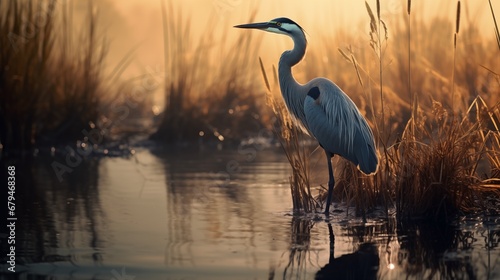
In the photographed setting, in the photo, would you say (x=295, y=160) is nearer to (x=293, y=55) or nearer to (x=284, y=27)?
(x=293, y=55)

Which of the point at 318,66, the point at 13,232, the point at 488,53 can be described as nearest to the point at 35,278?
the point at 13,232

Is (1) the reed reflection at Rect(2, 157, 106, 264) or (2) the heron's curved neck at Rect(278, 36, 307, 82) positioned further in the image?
(2) the heron's curved neck at Rect(278, 36, 307, 82)

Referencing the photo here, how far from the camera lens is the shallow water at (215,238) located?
14.8 ft

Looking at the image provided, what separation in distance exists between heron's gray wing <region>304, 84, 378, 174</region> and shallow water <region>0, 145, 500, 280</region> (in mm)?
397

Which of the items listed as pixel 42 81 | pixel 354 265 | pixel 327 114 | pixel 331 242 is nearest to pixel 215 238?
pixel 331 242

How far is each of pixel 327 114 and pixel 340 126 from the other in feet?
0.69

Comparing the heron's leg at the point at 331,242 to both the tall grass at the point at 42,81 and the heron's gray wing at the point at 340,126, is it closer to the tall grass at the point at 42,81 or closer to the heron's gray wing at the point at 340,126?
the heron's gray wing at the point at 340,126

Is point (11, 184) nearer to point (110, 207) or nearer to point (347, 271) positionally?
point (110, 207)

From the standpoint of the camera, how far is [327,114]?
674 centimetres

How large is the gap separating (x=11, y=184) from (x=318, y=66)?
6860 mm

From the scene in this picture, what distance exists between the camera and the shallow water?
452 centimetres

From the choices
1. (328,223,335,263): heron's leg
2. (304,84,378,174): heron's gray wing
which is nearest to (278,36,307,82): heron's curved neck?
(304,84,378,174): heron's gray wing

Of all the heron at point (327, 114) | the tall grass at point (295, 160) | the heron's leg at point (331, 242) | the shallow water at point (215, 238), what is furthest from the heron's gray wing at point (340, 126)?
the heron's leg at point (331, 242)

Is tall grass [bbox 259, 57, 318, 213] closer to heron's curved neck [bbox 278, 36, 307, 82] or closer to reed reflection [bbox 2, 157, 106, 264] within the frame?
heron's curved neck [bbox 278, 36, 307, 82]
